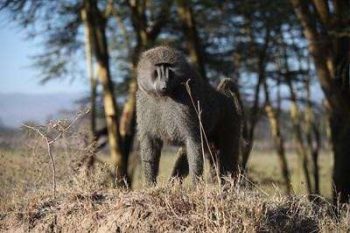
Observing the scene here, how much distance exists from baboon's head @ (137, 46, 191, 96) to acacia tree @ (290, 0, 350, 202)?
208 inches

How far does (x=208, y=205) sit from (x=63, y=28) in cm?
1238

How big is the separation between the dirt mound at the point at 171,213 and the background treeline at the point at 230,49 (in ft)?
18.9

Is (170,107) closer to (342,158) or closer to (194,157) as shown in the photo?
(194,157)

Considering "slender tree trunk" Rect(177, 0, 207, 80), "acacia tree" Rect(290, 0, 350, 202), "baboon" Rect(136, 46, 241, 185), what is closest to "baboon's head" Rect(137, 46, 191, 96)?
"baboon" Rect(136, 46, 241, 185)

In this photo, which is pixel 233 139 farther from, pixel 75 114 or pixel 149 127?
pixel 75 114

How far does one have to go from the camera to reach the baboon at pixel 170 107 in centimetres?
675

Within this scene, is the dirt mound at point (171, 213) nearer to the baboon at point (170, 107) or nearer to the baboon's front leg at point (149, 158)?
the baboon at point (170, 107)

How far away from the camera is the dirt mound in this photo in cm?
540

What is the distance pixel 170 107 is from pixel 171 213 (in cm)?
159

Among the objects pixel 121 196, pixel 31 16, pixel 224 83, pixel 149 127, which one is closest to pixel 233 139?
pixel 224 83

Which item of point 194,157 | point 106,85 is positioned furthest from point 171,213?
point 106,85

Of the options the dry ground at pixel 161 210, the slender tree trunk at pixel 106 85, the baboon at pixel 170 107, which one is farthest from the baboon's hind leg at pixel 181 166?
the slender tree trunk at pixel 106 85

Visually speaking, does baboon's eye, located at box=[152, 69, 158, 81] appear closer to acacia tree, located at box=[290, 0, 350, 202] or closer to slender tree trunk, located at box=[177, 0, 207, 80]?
acacia tree, located at box=[290, 0, 350, 202]

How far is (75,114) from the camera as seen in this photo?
252 inches
